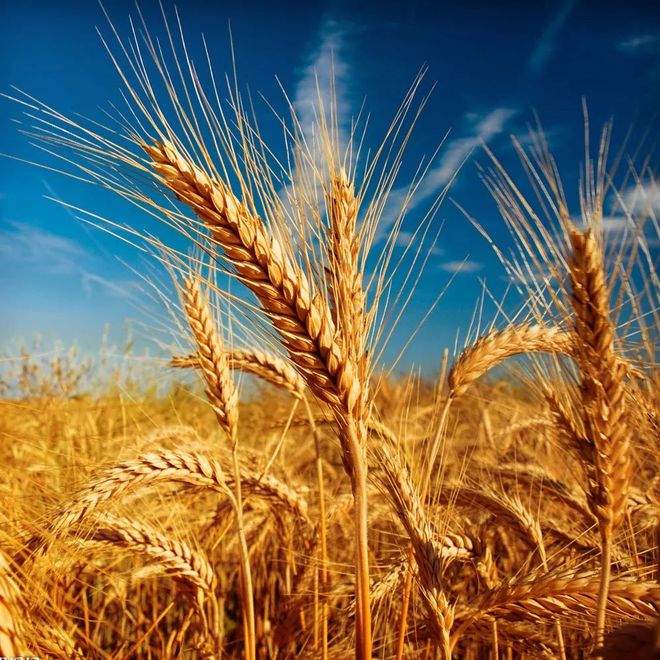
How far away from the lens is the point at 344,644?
6.44 ft

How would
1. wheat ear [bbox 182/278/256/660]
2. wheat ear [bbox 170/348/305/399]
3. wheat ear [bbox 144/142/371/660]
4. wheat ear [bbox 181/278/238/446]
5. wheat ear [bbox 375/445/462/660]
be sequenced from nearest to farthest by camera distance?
wheat ear [bbox 144/142/371/660] → wheat ear [bbox 375/445/462/660] → wheat ear [bbox 182/278/256/660] → wheat ear [bbox 181/278/238/446] → wheat ear [bbox 170/348/305/399]

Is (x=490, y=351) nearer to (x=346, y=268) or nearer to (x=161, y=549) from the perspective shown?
(x=346, y=268)

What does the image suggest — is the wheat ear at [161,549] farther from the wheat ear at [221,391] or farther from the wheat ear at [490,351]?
the wheat ear at [490,351]

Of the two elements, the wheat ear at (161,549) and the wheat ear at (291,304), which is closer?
the wheat ear at (291,304)

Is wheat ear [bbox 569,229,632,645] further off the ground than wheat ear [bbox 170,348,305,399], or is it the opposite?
wheat ear [bbox 170,348,305,399]

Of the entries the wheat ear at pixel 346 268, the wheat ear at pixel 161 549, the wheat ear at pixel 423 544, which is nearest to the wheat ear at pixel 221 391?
the wheat ear at pixel 161 549

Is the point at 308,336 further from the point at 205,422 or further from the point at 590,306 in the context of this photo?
the point at 205,422

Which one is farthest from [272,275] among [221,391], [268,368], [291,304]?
[268,368]

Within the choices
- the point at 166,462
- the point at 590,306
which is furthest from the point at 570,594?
the point at 166,462

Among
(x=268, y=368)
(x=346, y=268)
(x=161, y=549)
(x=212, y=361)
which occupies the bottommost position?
(x=161, y=549)

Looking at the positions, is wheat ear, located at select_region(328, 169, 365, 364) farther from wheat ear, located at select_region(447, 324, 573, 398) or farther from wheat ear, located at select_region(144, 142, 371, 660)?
wheat ear, located at select_region(447, 324, 573, 398)

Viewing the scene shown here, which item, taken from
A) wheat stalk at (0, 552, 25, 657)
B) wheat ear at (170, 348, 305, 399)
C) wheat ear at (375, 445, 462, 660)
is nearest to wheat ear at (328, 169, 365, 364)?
wheat ear at (375, 445, 462, 660)

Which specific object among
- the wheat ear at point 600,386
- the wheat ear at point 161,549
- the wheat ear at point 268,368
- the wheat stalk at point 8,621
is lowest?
the wheat stalk at point 8,621

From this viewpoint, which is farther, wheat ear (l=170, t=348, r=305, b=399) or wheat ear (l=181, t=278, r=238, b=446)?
wheat ear (l=170, t=348, r=305, b=399)
